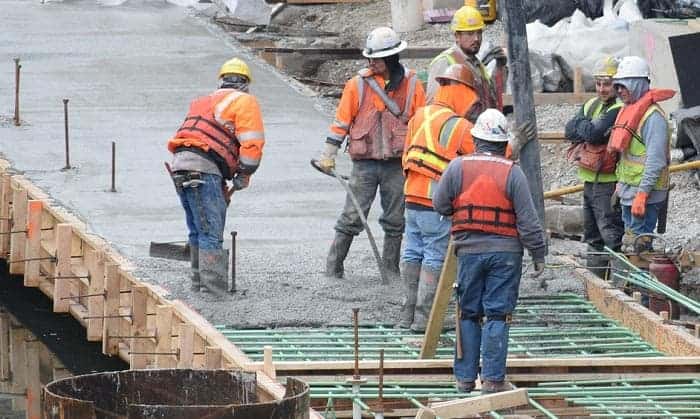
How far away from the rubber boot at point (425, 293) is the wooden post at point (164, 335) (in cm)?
158

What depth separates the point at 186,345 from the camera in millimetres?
10125

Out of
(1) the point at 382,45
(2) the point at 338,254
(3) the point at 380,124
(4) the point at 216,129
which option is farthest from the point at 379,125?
(4) the point at 216,129

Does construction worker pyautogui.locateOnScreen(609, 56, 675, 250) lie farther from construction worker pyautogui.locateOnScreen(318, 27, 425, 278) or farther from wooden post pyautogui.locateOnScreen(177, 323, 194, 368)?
wooden post pyautogui.locateOnScreen(177, 323, 194, 368)

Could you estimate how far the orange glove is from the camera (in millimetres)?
11430

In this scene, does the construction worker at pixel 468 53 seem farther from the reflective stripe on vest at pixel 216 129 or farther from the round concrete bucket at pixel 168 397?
the round concrete bucket at pixel 168 397

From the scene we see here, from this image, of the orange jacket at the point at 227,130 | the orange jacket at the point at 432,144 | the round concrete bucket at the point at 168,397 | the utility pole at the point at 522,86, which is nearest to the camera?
the round concrete bucket at the point at 168,397

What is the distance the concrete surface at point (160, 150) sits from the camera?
11.4m

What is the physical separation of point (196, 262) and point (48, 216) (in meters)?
2.34

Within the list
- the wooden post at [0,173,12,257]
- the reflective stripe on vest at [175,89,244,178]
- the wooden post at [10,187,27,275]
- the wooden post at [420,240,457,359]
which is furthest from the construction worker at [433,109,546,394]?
the wooden post at [0,173,12,257]

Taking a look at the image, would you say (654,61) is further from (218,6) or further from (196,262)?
(218,6)

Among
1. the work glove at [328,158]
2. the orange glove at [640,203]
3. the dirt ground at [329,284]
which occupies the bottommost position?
the dirt ground at [329,284]

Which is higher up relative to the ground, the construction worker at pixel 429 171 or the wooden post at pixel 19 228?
the construction worker at pixel 429 171

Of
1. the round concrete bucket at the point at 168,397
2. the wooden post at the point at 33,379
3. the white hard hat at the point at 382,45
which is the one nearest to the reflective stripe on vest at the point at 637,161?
the white hard hat at the point at 382,45

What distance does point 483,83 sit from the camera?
10617 mm
